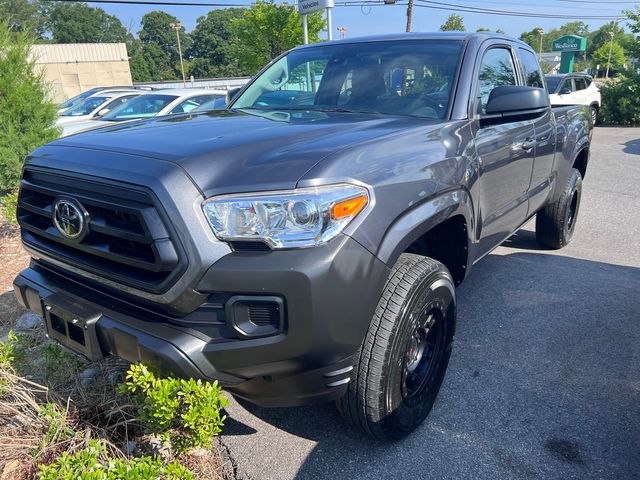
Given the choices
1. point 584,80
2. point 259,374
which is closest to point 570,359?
point 259,374

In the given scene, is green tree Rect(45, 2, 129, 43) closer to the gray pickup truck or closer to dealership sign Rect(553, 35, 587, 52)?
dealership sign Rect(553, 35, 587, 52)

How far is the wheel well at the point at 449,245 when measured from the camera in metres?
2.81

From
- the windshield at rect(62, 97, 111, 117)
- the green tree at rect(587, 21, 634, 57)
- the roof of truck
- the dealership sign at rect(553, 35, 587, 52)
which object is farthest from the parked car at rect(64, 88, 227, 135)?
the green tree at rect(587, 21, 634, 57)

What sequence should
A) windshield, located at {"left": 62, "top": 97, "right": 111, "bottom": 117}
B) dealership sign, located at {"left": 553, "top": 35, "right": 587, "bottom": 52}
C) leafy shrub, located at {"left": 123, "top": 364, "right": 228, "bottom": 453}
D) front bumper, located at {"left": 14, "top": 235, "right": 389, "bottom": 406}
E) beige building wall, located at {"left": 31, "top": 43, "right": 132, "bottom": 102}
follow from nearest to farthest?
front bumper, located at {"left": 14, "top": 235, "right": 389, "bottom": 406} < leafy shrub, located at {"left": 123, "top": 364, "right": 228, "bottom": 453} < windshield, located at {"left": 62, "top": 97, "right": 111, "bottom": 117} < dealership sign, located at {"left": 553, "top": 35, "right": 587, "bottom": 52} < beige building wall, located at {"left": 31, "top": 43, "right": 132, "bottom": 102}

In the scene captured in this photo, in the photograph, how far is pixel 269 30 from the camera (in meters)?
23.8

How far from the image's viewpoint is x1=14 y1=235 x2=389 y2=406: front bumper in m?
1.81

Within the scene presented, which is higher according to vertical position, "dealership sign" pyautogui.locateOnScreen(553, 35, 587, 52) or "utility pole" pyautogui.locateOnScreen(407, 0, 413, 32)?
"utility pole" pyautogui.locateOnScreen(407, 0, 413, 32)

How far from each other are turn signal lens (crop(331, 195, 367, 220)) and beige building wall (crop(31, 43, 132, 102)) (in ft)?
138

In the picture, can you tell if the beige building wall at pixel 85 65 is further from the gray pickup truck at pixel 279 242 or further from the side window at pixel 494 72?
the gray pickup truck at pixel 279 242

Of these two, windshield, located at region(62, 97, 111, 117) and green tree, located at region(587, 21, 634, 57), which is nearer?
windshield, located at region(62, 97, 111, 117)

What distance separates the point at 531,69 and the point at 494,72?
1018mm

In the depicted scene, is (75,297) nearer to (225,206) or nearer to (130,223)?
(130,223)

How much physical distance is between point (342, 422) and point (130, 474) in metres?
1.15

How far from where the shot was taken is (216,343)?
1.88 meters
